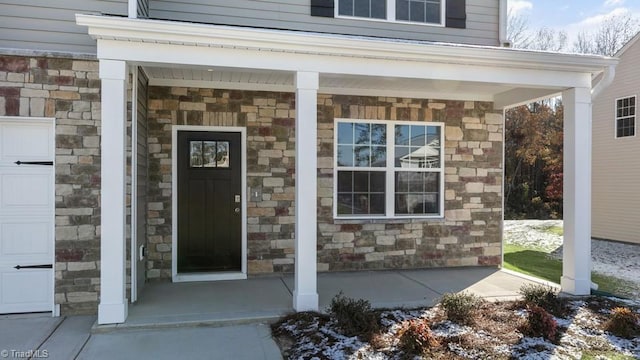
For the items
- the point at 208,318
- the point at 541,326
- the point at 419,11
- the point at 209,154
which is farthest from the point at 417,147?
the point at 208,318

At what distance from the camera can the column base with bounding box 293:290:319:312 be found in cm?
515

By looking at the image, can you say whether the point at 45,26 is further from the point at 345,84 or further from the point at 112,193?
the point at 345,84

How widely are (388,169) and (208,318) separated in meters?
3.80

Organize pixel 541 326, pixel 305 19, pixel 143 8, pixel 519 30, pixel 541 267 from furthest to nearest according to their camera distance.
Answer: pixel 519 30 < pixel 541 267 < pixel 305 19 < pixel 143 8 < pixel 541 326

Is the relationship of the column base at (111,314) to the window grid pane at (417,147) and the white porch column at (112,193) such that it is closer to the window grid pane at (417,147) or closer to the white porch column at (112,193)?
the white porch column at (112,193)

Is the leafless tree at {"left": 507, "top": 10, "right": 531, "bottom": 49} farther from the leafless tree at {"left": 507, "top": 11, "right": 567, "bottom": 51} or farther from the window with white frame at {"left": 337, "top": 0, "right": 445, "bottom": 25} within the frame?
the window with white frame at {"left": 337, "top": 0, "right": 445, "bottom": 25}

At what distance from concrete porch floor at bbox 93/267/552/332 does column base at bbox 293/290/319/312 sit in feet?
0.47

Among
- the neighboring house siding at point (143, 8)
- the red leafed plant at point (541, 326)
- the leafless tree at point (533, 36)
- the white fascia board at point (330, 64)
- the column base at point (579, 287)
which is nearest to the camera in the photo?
the red leafed plant at point (541, 326)

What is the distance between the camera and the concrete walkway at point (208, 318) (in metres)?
4.20

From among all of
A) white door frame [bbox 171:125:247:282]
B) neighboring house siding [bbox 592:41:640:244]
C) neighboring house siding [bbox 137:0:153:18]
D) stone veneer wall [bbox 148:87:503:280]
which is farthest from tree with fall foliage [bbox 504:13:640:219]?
neighboring house siding [bbox 137:0:153:18]

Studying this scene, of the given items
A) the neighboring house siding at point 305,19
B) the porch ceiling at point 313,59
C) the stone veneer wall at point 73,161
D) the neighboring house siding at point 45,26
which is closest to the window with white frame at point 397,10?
the neighboring house siding at point 305,19

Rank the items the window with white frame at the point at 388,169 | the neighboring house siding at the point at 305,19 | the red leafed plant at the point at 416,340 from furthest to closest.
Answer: the window with white frame at the point at 388,169, the neighboring house siding at the point at 305,19, the red leafed plant at the point at 416,340

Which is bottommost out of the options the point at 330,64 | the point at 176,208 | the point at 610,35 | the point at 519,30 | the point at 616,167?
the point at 176,208

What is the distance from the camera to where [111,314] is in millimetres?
4668
